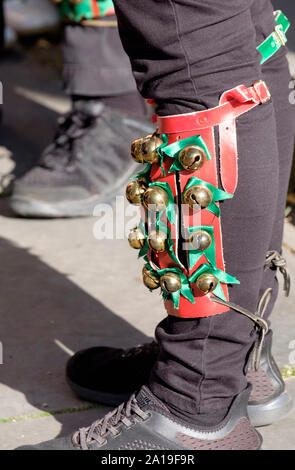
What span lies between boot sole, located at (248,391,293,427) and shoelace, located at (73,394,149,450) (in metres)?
0.25

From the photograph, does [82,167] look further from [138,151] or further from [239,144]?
[239,144]

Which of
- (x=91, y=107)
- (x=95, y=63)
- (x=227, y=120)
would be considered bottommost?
(x=227, y=120)

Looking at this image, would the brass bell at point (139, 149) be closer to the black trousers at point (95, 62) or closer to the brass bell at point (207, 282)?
the brass bell at point (207, 282)

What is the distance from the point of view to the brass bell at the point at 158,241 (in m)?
1.21

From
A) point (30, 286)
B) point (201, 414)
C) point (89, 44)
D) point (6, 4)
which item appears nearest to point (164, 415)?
point (201, 414)

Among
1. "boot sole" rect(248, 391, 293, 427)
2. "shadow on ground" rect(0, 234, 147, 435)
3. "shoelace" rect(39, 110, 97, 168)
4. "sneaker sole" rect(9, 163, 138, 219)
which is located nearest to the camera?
"boot sole" rect(248, 391, 293, 427)

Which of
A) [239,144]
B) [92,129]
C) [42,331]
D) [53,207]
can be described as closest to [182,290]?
[239,144]

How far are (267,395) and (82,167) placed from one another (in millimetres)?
1206

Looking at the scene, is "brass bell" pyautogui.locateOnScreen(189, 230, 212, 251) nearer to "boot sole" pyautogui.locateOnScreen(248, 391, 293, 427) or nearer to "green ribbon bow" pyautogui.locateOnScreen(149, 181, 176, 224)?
"green ribbon bow" pyautogui.locateOnScreen(149, 181, 176, 224)

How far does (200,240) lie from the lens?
1174 millimetres

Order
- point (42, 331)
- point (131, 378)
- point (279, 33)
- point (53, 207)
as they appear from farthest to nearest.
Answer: point (53, 207)
point (42, 331)
point (131, 378)
point (279, 33)

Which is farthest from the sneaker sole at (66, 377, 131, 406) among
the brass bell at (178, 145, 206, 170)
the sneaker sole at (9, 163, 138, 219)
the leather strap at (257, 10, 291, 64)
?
the sneaker sole at (9, 163, 138, 219)

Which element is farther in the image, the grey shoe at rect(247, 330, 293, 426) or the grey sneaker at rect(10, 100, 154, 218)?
the grey sneaker at rect(10, 100, 154, 218)

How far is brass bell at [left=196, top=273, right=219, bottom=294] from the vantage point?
1.19 metres
